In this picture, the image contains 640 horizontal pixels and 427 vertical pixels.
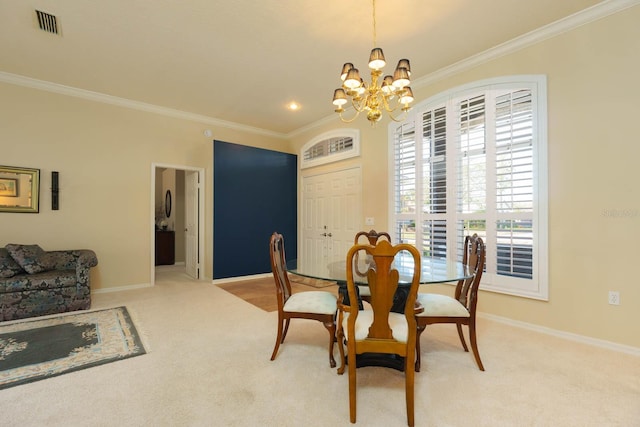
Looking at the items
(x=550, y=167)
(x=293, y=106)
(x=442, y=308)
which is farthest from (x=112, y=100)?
(x=550, y=167)

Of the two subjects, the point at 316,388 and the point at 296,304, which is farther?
the point at 296,304

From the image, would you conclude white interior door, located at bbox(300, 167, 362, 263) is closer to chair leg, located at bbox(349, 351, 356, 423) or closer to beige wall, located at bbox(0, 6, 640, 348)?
beige wall, located at bbox(0, 6, 640, 348)

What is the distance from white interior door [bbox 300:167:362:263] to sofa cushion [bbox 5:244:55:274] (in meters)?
3.65

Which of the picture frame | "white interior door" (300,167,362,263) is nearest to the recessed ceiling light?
"white interior door" (300,167,362,263)

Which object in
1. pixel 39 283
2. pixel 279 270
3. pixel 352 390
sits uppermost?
pixel 279 270

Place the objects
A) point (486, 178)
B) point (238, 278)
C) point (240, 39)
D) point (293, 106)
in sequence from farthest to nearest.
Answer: point (238, 278) → point (293, 106) → point (486, 178) → point (240, 39)

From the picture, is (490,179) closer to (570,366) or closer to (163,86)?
(570,366)

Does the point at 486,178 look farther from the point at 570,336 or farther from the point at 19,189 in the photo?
the point at 19,189

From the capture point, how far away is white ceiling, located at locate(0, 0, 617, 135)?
8.54 feet

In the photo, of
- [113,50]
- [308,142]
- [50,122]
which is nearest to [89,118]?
[50,122]

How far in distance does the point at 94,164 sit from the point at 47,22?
6.89 feet

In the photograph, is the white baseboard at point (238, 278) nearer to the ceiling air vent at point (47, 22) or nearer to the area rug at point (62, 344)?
the area rug at point (62, 344)

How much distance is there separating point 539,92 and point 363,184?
97.1 inches

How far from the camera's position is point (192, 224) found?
5648mm
